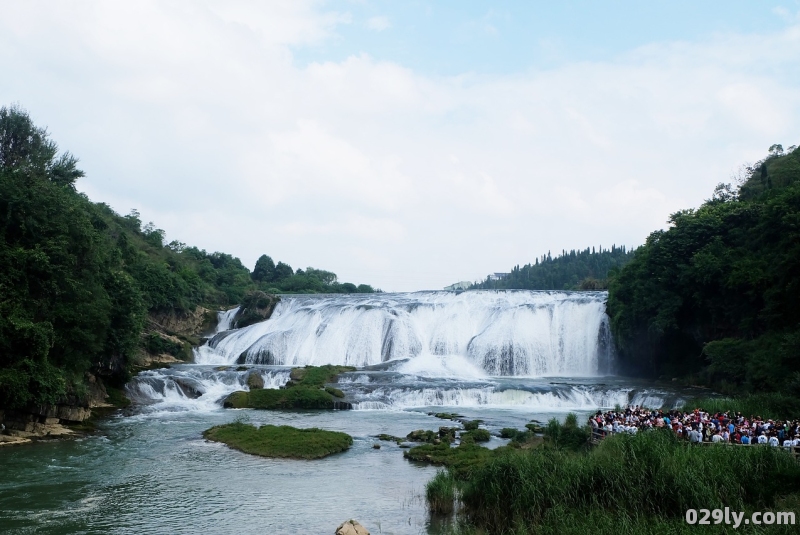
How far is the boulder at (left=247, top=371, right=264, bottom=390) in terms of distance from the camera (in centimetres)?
3180

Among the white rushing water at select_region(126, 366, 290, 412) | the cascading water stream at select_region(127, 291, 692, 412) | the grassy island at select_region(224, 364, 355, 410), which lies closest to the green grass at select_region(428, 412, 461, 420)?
the cascading water stream at select_region(127, 291, 692, 412)

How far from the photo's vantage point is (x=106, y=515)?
1370cm

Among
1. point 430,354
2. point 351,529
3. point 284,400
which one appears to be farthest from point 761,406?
point 430,354

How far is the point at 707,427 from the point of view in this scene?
53.3ft

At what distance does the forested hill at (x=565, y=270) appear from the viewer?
363ft

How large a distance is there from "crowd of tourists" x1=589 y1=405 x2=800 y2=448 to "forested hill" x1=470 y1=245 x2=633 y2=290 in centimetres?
8498

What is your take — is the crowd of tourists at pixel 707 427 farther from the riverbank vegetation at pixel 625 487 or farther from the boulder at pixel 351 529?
the boulder at pixel 351 529

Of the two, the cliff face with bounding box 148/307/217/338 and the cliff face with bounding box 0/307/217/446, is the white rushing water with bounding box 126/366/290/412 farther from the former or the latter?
the cliff face with bounding box 148/307/217/338

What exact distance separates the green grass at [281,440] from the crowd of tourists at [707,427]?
7852mm

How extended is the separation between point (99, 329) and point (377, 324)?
21.5 metres

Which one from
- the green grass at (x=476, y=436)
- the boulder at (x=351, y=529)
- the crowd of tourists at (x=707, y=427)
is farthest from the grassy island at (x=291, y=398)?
the boulder at (x=351, y=529)

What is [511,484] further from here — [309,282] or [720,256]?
[309,282]

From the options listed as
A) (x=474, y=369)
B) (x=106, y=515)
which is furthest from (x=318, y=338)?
(x=106, y=515)

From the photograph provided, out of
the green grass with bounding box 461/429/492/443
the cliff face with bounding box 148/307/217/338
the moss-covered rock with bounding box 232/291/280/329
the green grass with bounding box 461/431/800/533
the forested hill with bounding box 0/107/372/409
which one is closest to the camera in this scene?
the green grass with bounding box 461/431/800/533
